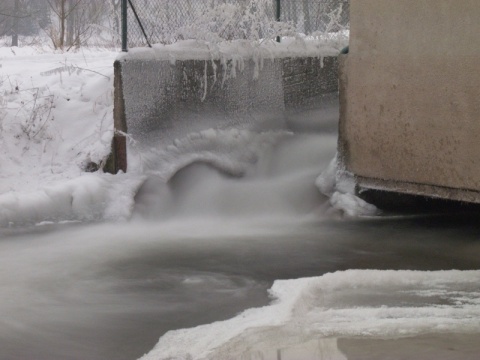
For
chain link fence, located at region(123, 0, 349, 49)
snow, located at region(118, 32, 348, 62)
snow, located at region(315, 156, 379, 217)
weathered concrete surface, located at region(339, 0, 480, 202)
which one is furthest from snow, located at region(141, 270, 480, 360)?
chain link fence, located at region(123, 0, 349, 49)

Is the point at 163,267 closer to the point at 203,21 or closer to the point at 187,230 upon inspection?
the point at 187,230

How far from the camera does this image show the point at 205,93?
9234 millimetres

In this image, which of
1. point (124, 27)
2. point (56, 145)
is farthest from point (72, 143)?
point (124, 27)

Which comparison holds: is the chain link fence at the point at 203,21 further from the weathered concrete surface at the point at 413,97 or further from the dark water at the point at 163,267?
the dark water at the point at 163,267

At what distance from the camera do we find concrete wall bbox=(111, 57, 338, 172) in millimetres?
8641

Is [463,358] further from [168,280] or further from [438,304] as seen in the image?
[168,280]

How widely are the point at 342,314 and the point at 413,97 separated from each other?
11.3 ft

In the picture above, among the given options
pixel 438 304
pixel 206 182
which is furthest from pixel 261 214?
pixel 438 304

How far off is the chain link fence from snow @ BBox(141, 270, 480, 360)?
4.34m

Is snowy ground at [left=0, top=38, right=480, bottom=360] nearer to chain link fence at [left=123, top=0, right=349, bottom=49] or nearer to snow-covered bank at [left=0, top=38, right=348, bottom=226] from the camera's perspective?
snow-covered bank at [left=0, top=38, right=348, bottom=226]

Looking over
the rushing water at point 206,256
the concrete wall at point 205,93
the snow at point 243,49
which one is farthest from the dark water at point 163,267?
the snow at point 243,49

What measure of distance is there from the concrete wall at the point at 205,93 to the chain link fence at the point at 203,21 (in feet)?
1.19

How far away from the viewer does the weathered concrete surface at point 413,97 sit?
7.23 m

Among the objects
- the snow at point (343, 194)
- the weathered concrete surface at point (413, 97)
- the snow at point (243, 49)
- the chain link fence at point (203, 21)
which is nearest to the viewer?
the weathered concrete surface at point (413, 97)
